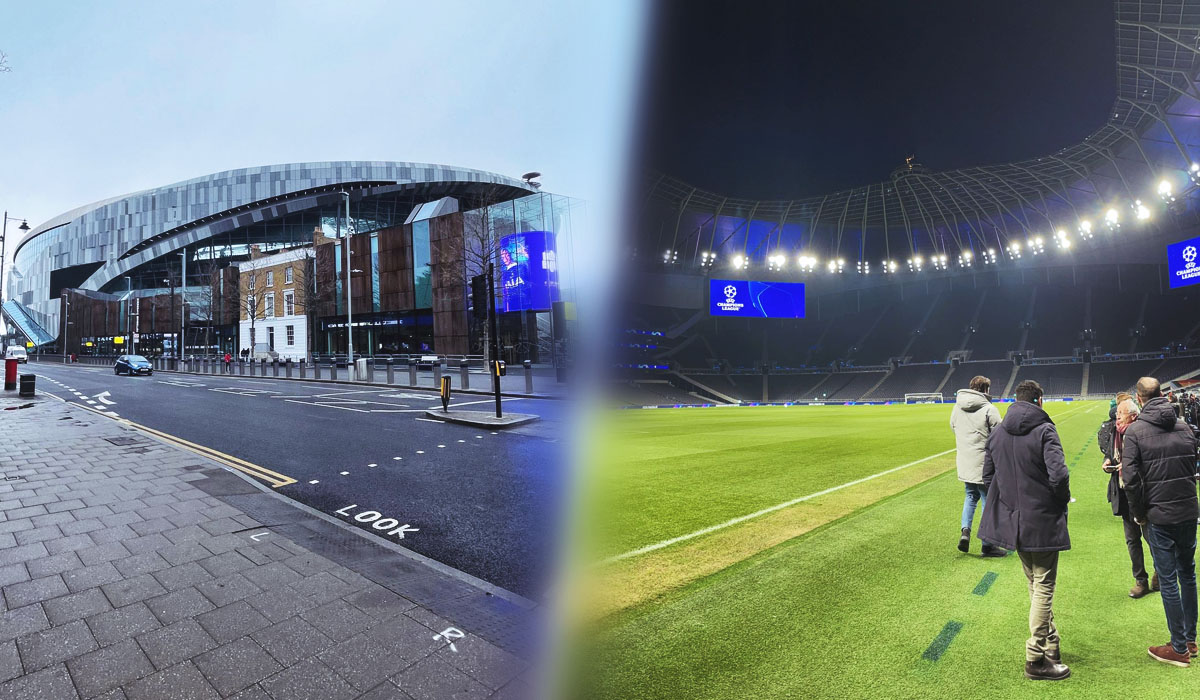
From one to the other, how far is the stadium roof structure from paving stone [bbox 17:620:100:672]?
1186 inches

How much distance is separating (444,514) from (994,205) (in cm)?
5379

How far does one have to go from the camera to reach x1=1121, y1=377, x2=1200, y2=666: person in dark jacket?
3.25 metres

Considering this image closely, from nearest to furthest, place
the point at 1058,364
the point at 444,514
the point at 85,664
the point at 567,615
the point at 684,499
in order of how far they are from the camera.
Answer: the point at 85,664 < the point at 567,615 < the point at 444,514 < the point at 684,499 < the point at 1058,364

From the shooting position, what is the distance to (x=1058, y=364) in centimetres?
4362

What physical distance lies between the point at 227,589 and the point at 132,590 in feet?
2.09

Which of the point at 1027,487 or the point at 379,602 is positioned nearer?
the point at 1027,487

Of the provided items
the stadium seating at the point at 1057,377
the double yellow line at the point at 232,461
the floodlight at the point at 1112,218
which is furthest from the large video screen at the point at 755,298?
the double yellow line at the point at 232,461

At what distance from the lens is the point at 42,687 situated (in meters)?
2.65

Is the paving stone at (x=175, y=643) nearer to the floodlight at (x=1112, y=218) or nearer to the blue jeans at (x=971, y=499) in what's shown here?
the blue jeans at (x=971, y=499)

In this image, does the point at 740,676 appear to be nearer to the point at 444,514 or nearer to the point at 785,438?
the point at 444,514

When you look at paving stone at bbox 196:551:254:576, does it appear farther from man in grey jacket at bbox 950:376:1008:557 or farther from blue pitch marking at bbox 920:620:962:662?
man in grey jacket at bbox 950:376:1008:557

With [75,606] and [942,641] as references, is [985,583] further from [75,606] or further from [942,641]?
[75,606]

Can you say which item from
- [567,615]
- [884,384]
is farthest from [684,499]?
[884,384]

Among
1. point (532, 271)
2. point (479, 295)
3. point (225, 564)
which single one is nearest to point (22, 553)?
point (225, 564)
